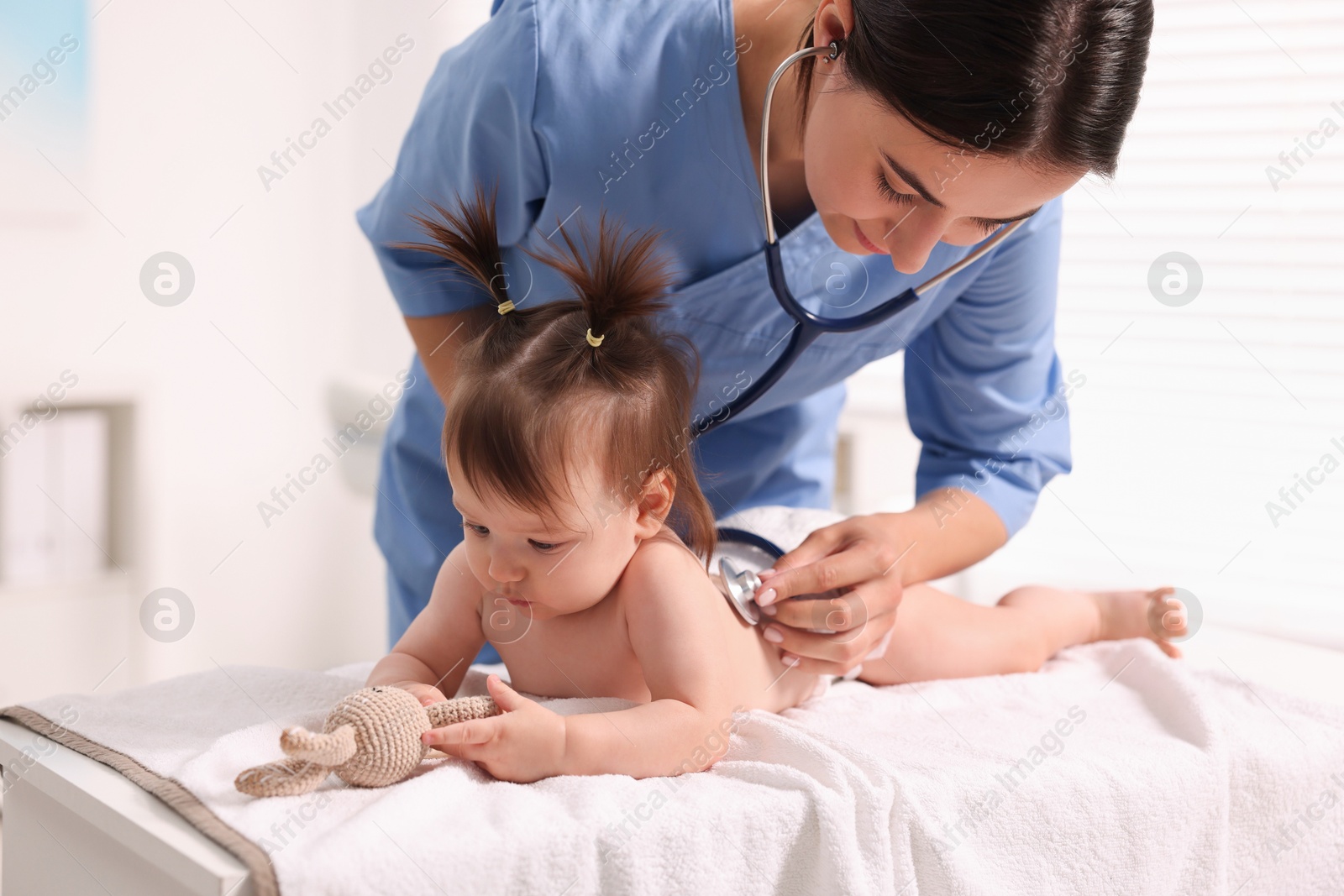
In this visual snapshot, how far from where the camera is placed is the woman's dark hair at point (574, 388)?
0.79m

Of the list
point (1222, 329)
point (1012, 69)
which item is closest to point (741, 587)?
point (1012, 69)

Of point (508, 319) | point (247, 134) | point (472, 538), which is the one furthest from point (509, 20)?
point (247, 134)

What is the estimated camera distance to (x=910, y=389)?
1302 mm

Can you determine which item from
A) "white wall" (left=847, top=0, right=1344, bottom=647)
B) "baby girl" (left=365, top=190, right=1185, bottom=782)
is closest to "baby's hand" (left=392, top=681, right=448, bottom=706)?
"baby girl" (left=365, top=190, right=1185, bottom=782)

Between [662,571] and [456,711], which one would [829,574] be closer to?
[662,571]

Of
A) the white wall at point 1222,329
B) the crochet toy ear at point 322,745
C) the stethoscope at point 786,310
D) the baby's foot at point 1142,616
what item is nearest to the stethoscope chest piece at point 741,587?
the stethoscope at point 786,310

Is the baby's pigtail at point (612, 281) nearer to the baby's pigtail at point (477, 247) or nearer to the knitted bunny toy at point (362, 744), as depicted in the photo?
the baby's pigtail at point (477, 247)

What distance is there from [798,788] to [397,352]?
1.85 meters

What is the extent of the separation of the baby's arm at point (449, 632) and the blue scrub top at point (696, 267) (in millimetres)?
269

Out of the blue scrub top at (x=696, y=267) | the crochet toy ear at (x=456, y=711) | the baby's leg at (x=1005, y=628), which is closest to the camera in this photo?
the crochet toy ear at (x=456, y=711)

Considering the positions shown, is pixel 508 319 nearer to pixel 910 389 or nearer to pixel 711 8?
pixel 711 8

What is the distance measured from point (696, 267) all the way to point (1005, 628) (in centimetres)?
51

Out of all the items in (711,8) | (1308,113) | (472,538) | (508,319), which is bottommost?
(1308,113)

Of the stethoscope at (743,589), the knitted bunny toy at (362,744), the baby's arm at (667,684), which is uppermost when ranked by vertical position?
the knitted bunny toy at (362,744)
